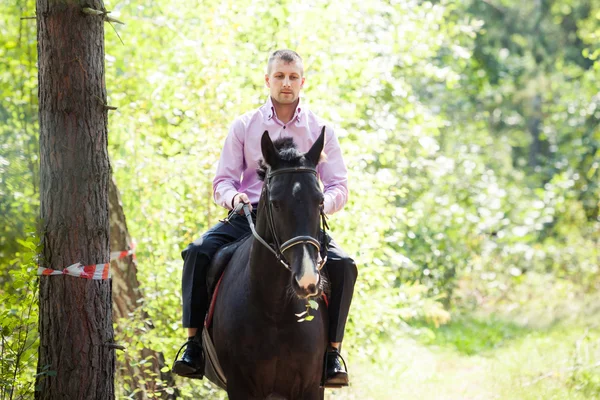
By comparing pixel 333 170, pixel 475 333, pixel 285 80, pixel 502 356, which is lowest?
pixel 502 356

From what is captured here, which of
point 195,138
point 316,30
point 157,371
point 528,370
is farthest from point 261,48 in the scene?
point 528,370

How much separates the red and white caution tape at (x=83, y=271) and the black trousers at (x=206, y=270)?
0.53 m

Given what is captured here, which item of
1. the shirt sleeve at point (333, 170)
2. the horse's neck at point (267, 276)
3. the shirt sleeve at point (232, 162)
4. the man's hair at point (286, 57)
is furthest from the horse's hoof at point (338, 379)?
the man's hair at point (286, 57)

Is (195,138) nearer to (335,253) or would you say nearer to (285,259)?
(335,253)

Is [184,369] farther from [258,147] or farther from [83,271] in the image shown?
[258,147]

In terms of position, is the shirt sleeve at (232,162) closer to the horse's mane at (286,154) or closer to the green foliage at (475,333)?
the horse's mane at (286,154)

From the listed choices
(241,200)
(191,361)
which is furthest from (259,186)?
(191,361)

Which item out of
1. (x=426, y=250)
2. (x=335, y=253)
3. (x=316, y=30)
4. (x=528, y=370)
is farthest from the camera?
(x=426, y=250)

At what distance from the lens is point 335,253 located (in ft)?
17.5

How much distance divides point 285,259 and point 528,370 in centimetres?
654

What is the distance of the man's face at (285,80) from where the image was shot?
563 centimetres

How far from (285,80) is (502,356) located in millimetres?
7787

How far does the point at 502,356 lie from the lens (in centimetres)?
1217

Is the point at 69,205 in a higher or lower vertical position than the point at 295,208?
higher
